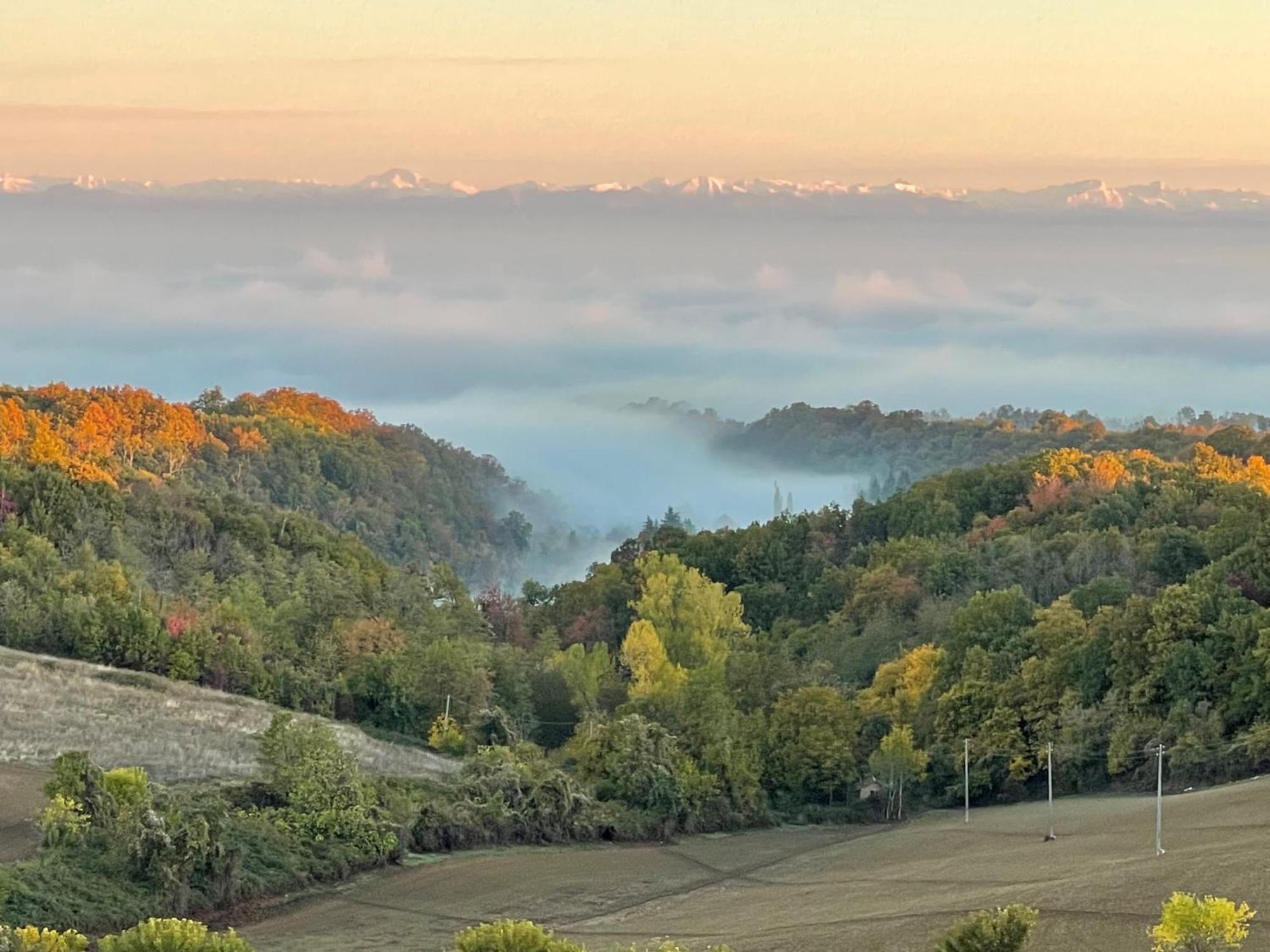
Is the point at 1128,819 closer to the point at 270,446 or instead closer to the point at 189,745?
the point at 189,745

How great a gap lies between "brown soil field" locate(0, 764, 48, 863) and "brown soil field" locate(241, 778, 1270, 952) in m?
6.78

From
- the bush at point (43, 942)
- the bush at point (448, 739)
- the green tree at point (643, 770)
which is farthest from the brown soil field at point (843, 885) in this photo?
the bush at point (448, 739)

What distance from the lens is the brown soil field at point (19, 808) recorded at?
55.5 m

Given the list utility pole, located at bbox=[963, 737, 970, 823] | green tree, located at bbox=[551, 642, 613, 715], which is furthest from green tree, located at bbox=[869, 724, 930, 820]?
green tree, located at bbox=[551, 642, 613, 715]

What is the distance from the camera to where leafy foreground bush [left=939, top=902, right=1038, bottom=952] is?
3438cm

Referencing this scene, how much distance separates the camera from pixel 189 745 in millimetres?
73000

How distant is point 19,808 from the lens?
59.9 m

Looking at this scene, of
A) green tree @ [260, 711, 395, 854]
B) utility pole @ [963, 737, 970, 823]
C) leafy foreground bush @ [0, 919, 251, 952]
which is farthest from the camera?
utility pole @ [963, 737, 970, 823]

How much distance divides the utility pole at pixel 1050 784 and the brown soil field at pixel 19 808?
90.8 ft

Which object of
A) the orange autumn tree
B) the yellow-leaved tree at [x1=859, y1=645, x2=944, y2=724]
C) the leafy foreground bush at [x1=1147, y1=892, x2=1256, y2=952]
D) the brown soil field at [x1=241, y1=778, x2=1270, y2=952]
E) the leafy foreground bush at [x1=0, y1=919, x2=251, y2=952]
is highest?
the orange autumn tree

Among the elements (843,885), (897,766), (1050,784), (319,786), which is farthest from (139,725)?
(1050,784)

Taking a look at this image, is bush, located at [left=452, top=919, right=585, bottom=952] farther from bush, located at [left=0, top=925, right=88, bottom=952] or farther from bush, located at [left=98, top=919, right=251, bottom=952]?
bush, located at [left=0, top=925, right=88, bottom=952]

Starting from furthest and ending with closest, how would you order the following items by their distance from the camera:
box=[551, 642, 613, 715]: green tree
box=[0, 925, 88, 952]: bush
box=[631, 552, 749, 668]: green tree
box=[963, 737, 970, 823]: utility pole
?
box=[631, 552, 749, 668]: green tree < box=[551, 642, 613, 715]: green tree < box=[963, 737, 970, 823]: utility pole < box=[0, 925, 88, 952]: bush

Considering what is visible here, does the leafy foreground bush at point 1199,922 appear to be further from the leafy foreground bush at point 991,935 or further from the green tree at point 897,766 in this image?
the green tree at point 897,766
